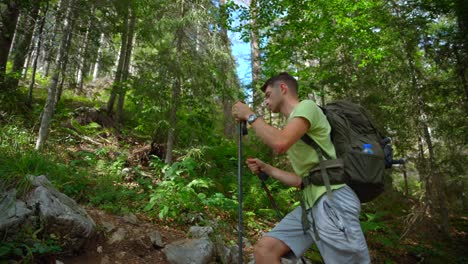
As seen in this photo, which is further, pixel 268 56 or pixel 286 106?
pixel 268 56

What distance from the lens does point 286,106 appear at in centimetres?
313

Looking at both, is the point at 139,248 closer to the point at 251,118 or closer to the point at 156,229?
the point at 156,229

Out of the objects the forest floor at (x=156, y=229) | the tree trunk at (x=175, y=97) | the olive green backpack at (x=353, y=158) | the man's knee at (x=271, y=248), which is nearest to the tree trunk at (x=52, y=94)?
the forest floor at (x=156, y=229)

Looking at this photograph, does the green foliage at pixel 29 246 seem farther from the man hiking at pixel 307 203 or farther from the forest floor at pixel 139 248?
the man hiking at pixel 307 203

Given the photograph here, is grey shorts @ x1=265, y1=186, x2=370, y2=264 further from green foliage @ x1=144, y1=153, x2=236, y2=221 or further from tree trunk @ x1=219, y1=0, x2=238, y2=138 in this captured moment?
tree trunk @ x1=219, y1=0, x2=238, y2=138

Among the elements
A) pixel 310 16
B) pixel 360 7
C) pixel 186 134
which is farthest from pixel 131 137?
pixel 360 7

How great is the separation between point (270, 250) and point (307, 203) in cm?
58

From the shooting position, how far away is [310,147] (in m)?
2.88

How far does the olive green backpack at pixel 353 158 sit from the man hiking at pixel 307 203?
66 millimetres

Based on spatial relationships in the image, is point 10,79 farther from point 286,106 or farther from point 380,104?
point 380,104

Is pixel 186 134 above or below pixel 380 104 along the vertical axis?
below

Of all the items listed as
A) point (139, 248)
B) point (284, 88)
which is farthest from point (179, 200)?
point (284, 88)

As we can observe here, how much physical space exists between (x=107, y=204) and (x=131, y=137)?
215 inches

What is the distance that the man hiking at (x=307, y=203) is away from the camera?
264cm
